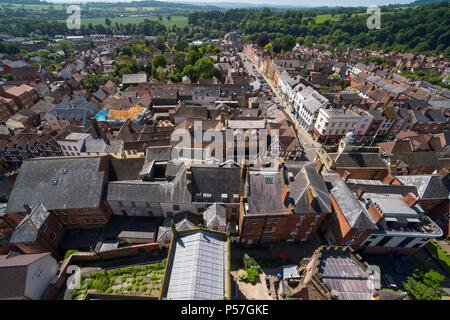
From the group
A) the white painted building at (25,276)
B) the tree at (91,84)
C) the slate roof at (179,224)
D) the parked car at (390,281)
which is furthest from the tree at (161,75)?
the parked car at (390,281)

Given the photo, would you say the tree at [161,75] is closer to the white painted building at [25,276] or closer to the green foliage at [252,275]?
the white painted building at [25,276]

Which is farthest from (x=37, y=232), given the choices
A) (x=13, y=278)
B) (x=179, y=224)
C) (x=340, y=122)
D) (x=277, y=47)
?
(x=277, y=47)

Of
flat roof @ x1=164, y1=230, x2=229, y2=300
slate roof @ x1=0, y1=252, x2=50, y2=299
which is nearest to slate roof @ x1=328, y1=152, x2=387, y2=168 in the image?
flat roof @ x1=164, y1=230, x2=229, y2=300

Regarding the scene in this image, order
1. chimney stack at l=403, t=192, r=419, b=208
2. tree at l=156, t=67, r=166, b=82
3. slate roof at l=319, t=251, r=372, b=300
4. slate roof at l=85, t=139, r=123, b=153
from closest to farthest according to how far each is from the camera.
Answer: slate roof at l=319, t=251, r=372, b=300 → chimney stack at l=403, t=192, r=419, b=208 → slate roof at l=85, t=139, r=123, b=153 → tree at l=156, t=67, r=166, b=82

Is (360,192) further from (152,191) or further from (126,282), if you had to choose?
(126,282)

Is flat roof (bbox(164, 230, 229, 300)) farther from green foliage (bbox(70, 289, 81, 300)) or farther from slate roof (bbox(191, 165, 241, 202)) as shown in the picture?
green foliage (bbox(70, 289, 81, 300))

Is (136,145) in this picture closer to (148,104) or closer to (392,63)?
(148,104)

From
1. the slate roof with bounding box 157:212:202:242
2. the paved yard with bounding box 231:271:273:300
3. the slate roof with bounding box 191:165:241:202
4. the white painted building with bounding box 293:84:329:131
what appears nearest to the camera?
the paved yard with bounding box 231:271:273:300
